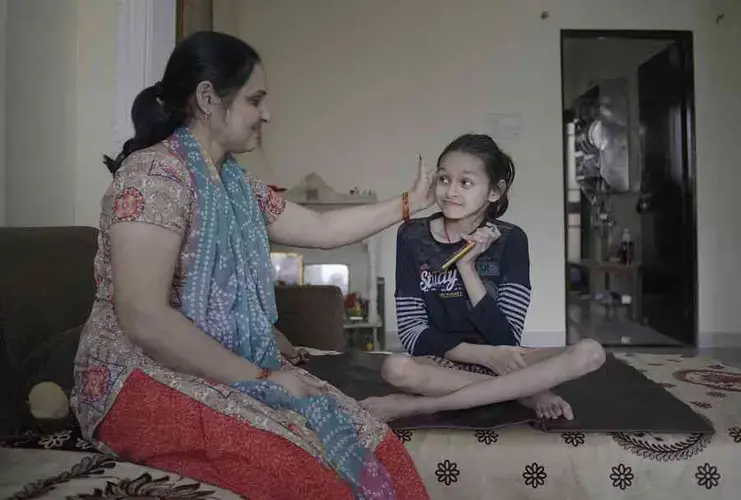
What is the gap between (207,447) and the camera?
42.6 inches

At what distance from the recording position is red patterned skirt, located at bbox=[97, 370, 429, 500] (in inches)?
41.3

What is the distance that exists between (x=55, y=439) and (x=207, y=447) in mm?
450

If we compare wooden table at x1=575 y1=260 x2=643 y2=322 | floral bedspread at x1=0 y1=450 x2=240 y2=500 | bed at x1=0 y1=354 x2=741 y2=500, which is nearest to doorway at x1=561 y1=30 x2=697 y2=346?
wooden table at x1=575 y1=260 x2=643 y2=322

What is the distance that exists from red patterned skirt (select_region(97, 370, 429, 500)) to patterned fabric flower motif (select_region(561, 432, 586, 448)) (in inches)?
25.5

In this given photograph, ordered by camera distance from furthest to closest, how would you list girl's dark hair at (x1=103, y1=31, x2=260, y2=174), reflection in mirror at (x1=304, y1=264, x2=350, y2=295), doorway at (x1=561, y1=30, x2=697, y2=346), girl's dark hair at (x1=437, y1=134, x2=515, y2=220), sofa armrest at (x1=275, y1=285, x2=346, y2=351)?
1. doorway at (x1=561, y1=30, x2=697, y2=346)
2. reflection in mirror at (x1=304, y1=264, x2=350, y2=295)
3. sofa armrest at (x1=275, y1=285, x2=346, y2=351)
4. girl's dark hair at (x1=437, y1=134, x2=515, y2=220)
5. girl's dark hair at (x1=103, y1=31, x2=260, y2=174)

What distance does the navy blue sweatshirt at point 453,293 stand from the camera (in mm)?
1949

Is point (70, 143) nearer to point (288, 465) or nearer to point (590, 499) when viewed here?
point (288, 465)

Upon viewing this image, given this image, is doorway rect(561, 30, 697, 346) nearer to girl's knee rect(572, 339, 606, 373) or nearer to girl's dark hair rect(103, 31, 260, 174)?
girl's knee rect(572, 339, 606, 373)

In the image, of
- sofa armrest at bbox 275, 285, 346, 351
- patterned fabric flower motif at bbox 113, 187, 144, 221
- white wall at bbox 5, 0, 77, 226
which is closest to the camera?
patterned fabric flower motif at bbox 113, 187, 144, 221

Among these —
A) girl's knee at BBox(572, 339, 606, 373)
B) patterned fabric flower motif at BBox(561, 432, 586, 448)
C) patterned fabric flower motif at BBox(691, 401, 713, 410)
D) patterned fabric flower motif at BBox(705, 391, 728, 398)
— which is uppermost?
girl's knee at BBox(572, 339, 606, 373)

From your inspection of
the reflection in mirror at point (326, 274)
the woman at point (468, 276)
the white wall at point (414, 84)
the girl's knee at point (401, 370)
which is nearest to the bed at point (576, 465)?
the girl's knee at point (401, 370)

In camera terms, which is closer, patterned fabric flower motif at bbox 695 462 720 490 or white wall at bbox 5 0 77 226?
patterned fabric flower motif at bbox 695 462 720 490

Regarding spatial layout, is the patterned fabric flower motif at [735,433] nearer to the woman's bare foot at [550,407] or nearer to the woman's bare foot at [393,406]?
the woman's bare foot at [550,407]

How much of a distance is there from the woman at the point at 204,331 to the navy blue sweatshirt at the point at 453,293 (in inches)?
26.5
